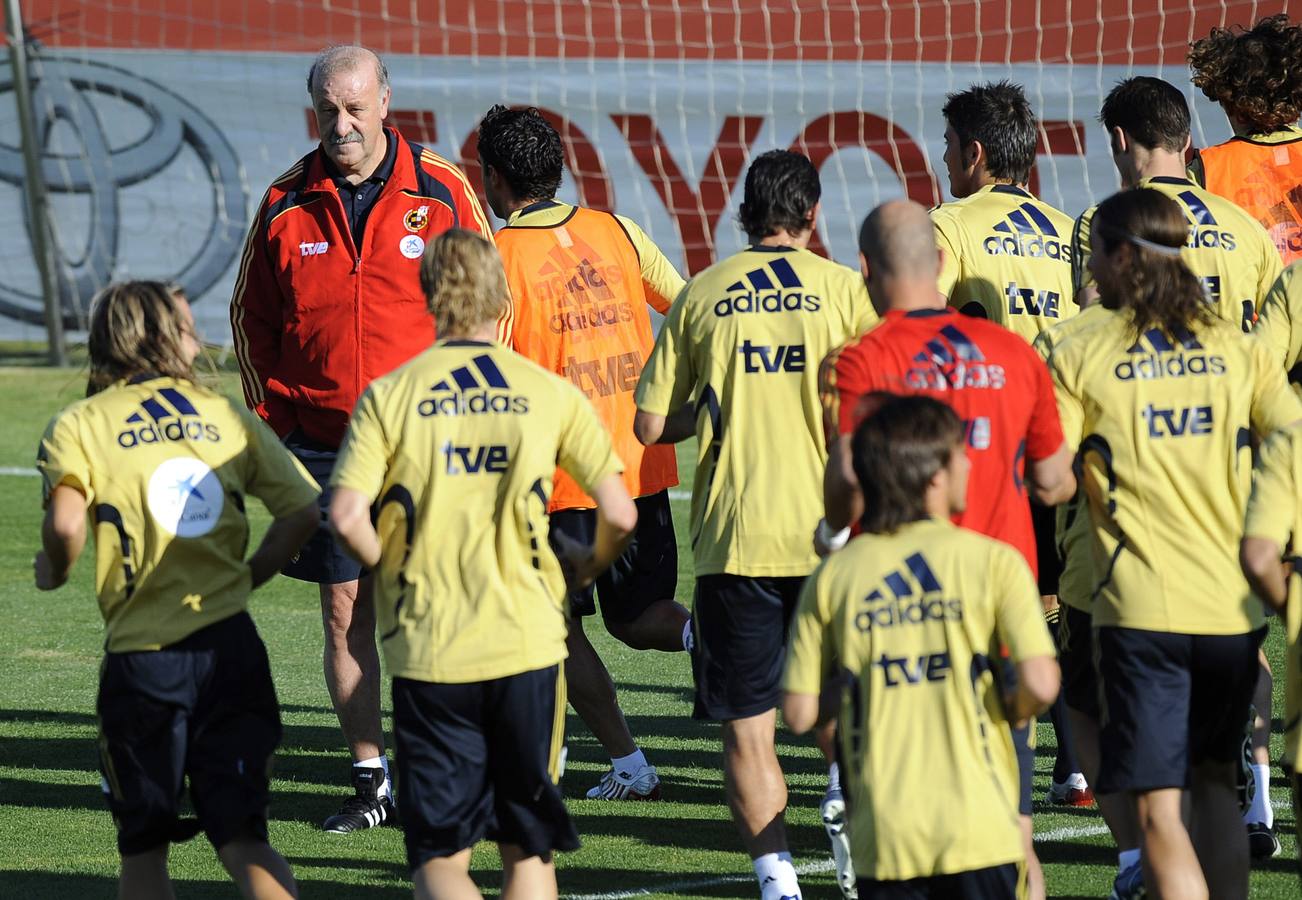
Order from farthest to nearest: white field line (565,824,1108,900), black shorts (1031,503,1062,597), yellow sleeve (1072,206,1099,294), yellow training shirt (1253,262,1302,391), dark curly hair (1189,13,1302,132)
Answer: dark curly hair (1189,13,1302,132), black shorts (1031,503,1062,597), yellow sleeve (1072,206,1099,294), white field line (565,824,1108,900), yellow training shirt (1253,262,1302,391)

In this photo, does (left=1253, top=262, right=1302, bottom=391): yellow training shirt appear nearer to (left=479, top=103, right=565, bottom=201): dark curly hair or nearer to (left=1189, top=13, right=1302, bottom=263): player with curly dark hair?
(left=1189, top=13, right=1302, bottom=263): player with curly dark hair

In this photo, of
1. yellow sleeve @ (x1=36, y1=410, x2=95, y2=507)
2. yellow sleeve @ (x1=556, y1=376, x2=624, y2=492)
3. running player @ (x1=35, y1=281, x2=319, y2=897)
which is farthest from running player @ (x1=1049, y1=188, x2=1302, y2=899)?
yellow sleeve @ (x1=36, y1=410, x2=95, y2=507)

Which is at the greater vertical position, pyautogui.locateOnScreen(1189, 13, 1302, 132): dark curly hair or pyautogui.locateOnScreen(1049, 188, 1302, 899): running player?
pyautogui.locateOnScreen(1189, 13, 1302, 132): dark curly hair

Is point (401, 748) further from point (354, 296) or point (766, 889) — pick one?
point (354, 296)

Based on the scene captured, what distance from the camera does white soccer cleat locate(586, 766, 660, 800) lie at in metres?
6.72

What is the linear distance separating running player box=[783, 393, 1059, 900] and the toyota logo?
1487cm

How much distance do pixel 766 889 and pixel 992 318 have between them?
2.08 metres

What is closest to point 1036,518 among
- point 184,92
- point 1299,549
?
point 1299,549

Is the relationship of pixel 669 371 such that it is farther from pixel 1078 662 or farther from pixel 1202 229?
pixel 1202 229

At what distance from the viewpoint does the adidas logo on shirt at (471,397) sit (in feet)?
14.5

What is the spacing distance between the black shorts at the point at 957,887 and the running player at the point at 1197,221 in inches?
86.2

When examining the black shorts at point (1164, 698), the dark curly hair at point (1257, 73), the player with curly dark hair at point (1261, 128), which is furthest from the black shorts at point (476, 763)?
the dark curly hair at point (1257, 73)

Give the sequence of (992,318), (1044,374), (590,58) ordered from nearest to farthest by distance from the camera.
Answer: (1044,374)
(992,318)
(590,58)

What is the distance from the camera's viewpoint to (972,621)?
3.80m
